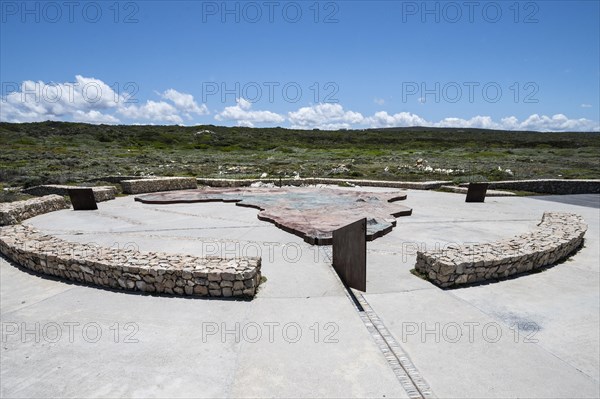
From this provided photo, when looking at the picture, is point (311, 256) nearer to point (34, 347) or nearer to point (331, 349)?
point (331, 349)

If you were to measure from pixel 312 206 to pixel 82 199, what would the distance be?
8547mm

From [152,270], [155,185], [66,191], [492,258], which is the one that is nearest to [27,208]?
[66,191]

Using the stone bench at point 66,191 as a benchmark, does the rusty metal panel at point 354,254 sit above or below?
below

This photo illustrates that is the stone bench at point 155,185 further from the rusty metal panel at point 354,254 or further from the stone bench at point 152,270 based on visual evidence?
the rusty metal panel at point 354,254

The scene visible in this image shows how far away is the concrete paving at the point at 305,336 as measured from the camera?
430cm

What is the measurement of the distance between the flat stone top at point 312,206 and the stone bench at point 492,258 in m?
2.81

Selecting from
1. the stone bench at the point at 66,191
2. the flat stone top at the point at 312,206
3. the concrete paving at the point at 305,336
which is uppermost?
the stone bench at the point at 66,191

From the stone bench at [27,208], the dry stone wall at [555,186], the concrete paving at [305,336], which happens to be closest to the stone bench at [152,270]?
the concrete paving at [305,336]

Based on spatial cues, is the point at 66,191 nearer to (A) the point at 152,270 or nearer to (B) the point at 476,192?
(A) the point at 152,270

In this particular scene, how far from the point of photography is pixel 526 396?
412 centimetres

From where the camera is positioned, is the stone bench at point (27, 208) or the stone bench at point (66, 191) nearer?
the stone bench at point (27, 208)

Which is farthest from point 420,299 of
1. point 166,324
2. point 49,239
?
point 49,239

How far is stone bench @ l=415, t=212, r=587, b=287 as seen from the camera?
280 inches

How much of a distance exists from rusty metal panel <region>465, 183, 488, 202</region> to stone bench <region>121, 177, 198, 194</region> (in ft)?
44.5
